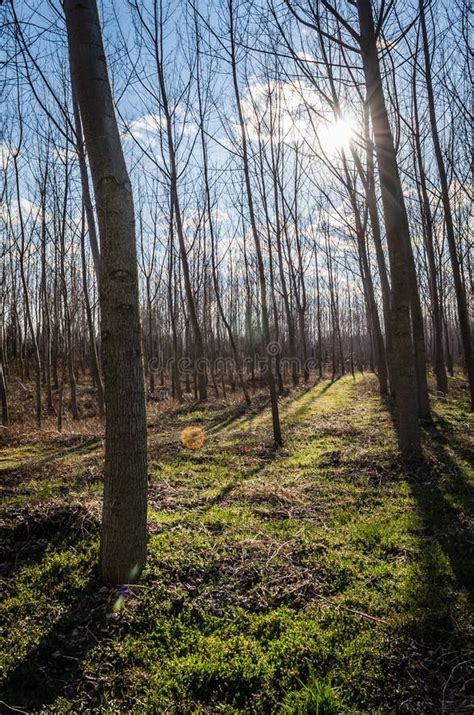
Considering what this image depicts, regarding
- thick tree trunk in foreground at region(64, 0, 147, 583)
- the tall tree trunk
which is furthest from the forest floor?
the tall tree trunk

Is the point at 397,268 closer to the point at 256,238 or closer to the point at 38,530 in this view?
the point at 256,238

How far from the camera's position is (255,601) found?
8.70ft

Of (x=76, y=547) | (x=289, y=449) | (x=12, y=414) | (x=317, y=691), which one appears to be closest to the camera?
(x=317, y=691)

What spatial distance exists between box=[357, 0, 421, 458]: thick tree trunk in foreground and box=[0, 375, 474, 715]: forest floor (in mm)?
616

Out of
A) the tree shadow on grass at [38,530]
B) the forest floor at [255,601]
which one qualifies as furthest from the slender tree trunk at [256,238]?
the tree shadow on grass at [38,530]

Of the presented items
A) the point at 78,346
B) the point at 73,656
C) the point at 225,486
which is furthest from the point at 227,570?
the point at 78,346

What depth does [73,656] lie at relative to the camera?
2.17 meters

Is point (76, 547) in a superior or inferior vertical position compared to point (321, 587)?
superior

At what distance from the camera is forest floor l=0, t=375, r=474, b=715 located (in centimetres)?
196

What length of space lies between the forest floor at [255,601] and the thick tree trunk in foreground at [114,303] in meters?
0.46

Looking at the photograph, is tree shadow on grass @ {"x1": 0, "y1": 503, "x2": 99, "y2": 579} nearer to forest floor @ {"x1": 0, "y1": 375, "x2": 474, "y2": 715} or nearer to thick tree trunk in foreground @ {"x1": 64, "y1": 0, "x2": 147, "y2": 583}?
forest floor @ {"x1": 0, "y1": 375, "x2": 474, "y2": 715}

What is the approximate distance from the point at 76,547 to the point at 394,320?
178 inches

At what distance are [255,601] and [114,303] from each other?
2.04 metres

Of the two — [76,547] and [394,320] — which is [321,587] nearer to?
[76,547]
